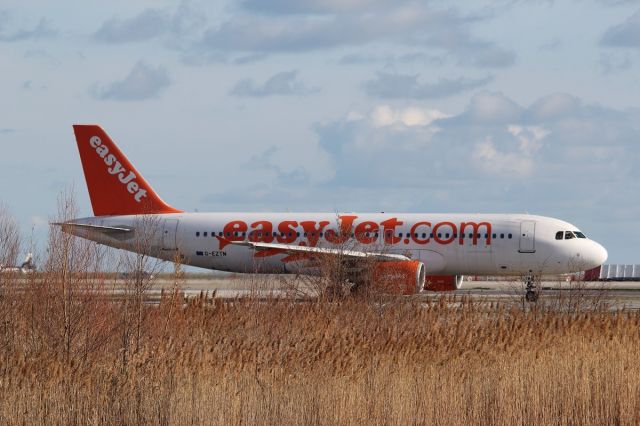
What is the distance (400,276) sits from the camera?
3731 centimetres

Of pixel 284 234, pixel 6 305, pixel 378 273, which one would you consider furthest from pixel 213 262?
pixel 6 305

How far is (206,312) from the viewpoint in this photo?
22875 millimetres

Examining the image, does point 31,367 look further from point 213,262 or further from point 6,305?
point 213,262

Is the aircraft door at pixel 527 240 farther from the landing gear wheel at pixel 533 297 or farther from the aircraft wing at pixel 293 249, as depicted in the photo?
the landing gear wheel at pixel 533 297

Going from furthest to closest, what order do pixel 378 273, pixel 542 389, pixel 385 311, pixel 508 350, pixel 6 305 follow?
pixel 378 273
pixel 385 311
pixel 6 305
pixel 508 350
pixel 542 389

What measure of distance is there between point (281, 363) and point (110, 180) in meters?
34.8

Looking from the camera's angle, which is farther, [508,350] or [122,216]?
[122,216]

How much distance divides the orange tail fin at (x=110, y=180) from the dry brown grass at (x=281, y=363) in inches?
1111

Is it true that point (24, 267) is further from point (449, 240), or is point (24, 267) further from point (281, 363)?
point (449, 240)

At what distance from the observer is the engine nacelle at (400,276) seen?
103 feet

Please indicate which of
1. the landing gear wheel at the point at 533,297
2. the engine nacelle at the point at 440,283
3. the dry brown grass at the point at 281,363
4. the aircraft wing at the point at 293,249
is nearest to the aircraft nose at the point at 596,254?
the engine nacelle at the point at 440,283

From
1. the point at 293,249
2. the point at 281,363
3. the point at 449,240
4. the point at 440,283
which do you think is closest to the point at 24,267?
the point at 281,363

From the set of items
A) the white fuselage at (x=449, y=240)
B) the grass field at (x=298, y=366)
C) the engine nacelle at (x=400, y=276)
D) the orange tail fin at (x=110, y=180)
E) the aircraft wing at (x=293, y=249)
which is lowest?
the grass field at (x=298, y=366)

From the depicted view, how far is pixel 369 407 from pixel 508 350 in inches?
200
